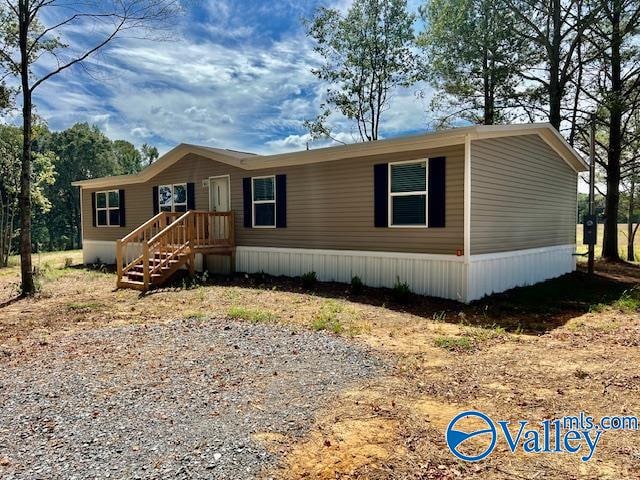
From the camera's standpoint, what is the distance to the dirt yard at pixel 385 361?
2.72 m

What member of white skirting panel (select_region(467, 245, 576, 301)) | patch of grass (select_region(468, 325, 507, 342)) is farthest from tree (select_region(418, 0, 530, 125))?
patch of grass (select_region(468, 325, 507, 342))

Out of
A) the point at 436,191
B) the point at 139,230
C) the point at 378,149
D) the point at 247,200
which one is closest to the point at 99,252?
the point at 139,230

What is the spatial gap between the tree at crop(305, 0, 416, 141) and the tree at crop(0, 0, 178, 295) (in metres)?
11.7

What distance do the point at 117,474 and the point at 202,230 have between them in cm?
887

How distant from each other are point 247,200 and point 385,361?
7.37m

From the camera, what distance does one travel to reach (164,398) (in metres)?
3.71

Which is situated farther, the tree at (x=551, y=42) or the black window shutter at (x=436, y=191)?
the tree at (x=551, y=42)

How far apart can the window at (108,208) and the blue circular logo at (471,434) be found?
14.1 metres

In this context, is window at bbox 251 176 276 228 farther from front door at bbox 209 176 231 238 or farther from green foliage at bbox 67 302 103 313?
green foliage at bbox 67 302 103 313

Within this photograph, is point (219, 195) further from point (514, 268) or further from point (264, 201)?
point (514, 268)

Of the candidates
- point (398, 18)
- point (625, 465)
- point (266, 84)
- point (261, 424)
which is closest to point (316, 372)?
point (261, 424)

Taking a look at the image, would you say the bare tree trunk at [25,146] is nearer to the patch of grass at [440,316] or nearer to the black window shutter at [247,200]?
the black window shutter at [247,200]

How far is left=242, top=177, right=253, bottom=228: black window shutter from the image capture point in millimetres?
11164

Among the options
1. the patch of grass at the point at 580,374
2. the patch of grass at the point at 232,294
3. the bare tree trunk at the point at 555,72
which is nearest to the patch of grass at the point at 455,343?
the patch of grass at the point at 580,374
